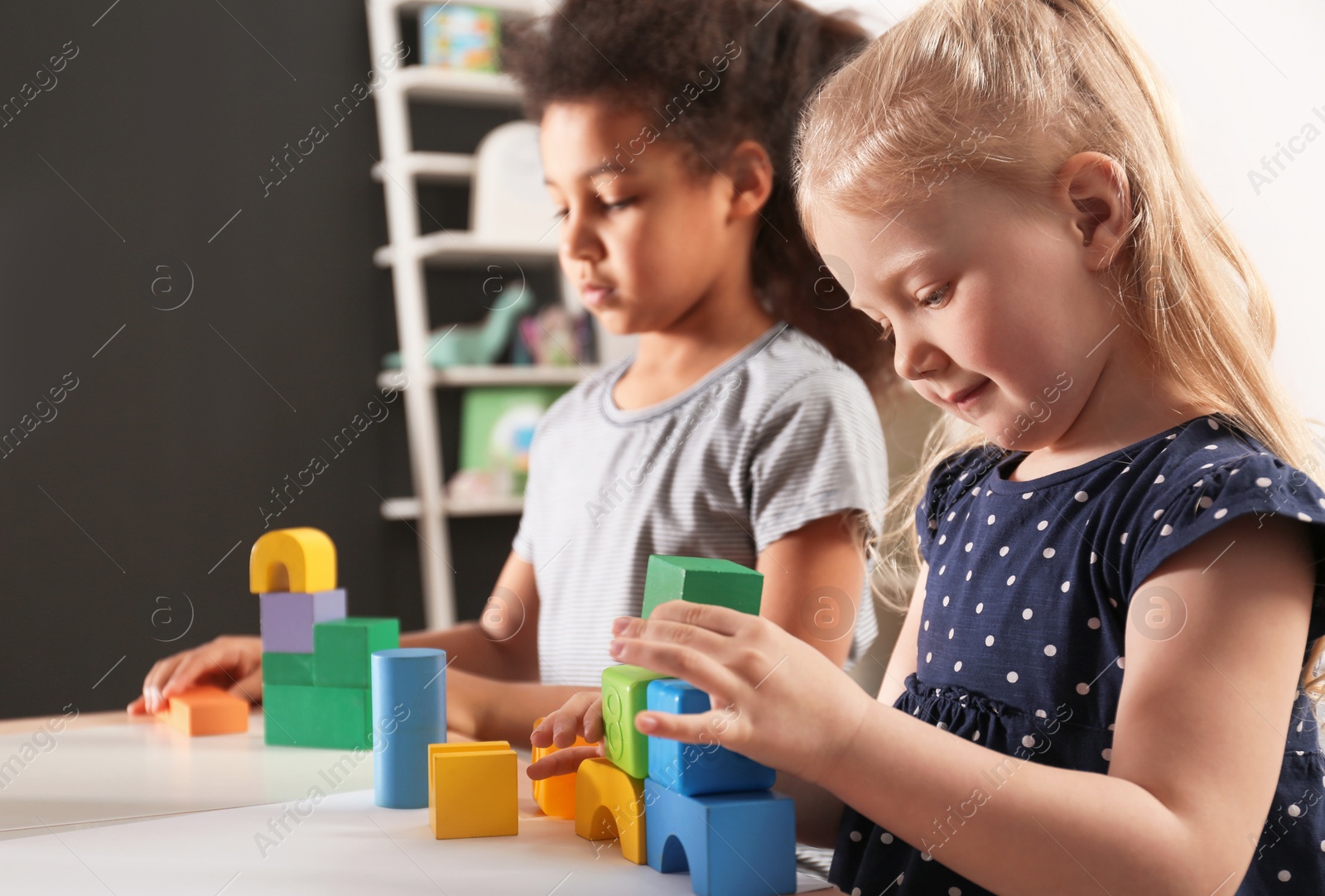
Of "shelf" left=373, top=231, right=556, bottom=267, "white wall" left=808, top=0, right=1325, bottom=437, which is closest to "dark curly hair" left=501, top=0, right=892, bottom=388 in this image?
"white wall" left=808, top=0, right=1325, bottom=437

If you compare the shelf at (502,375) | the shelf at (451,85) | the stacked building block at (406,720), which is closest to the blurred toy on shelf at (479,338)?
the shelf at (502,375)

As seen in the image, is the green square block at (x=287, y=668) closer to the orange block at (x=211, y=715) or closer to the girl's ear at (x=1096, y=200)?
the orange block at (x=211, y=715)

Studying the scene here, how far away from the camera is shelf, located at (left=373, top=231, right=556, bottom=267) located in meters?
2.39

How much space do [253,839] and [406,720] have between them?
0.35 ft

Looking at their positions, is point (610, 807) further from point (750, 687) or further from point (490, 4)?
point (490, 4)

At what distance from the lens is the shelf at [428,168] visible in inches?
95.2

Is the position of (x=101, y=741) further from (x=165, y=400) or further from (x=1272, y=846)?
(x=165, y=400)

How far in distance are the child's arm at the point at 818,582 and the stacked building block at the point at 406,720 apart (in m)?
0.34

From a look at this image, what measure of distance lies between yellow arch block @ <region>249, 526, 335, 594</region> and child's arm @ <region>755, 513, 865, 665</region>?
36 centimetres

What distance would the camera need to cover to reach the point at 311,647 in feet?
2.83

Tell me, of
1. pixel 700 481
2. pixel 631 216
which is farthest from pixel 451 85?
pixel 700 481

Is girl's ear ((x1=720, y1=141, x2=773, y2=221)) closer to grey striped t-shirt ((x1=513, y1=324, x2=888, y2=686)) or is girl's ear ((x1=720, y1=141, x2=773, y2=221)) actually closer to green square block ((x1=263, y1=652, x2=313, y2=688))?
grey striped t-shirt ((x1=513, y1=324, x2=888, y2=686))

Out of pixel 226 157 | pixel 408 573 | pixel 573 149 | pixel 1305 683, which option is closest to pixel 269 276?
pixel 226 157

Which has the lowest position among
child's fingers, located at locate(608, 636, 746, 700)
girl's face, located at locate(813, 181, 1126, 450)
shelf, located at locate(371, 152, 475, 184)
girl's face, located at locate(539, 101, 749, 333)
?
child's fingers, located at locate(608, 636, 746, 700)
